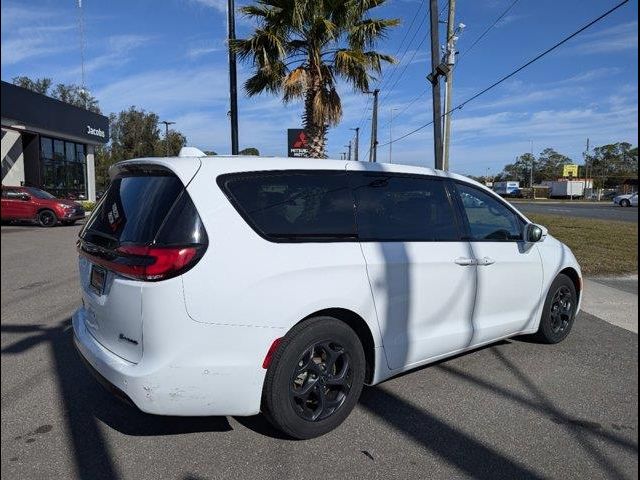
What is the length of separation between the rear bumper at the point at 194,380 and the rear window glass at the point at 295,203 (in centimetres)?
67

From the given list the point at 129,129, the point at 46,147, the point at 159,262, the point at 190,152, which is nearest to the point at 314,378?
the point at 159,262

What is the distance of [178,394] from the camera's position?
9.28 ft

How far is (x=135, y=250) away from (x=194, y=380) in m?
0.79

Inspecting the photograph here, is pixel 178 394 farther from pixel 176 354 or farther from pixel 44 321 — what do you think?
pixel 44 321

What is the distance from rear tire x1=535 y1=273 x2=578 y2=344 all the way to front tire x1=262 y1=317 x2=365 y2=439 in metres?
2.44

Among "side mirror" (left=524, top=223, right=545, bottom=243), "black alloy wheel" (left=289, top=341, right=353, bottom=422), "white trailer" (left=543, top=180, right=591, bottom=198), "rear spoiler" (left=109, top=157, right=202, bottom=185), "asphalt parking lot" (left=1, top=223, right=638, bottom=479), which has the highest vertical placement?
"white trailer" (left=543, top=180, right=591, bottom=198)

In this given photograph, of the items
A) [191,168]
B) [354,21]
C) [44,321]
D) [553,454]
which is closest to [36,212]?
[354,21]

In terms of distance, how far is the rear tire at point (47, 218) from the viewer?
18.7 metres

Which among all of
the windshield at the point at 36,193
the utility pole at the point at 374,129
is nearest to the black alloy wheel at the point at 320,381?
the windshield at the point at 36,193

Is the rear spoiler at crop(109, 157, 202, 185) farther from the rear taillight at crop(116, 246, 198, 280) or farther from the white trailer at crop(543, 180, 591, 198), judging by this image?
the white trailer at crop(543, 180, 591, 198)

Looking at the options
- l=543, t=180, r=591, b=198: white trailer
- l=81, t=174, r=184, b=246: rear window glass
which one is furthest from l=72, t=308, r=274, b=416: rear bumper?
l=543, t=180, r=591, b=198: white trailer

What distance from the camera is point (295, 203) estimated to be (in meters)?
3.33

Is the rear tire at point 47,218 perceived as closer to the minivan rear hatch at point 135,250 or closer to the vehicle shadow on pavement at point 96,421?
the vehicle shadow on pavement at point 96,421

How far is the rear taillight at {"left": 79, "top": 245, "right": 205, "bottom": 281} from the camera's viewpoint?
276cm
